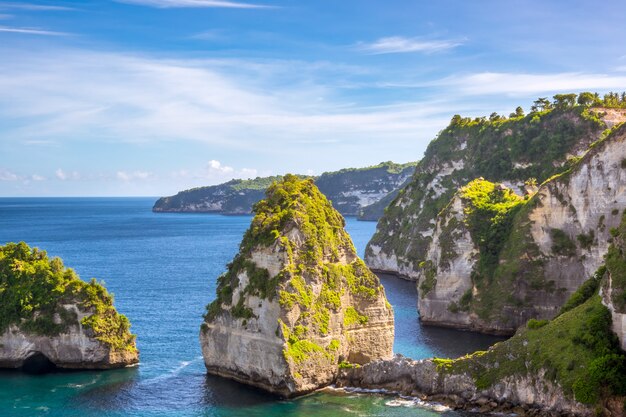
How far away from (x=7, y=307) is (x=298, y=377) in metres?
31.3

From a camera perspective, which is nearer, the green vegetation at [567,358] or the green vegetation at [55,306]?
the green vegetation at [567,358]

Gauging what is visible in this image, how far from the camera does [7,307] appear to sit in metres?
67.4

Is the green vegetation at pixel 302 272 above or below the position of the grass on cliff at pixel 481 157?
below

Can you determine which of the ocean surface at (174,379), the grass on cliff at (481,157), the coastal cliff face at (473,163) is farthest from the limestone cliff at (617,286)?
the grass on cliff at (481,157)

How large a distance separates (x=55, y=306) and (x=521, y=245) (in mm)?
54336

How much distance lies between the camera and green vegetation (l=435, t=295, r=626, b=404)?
48531mm

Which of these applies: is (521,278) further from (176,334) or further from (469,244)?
(176,334)

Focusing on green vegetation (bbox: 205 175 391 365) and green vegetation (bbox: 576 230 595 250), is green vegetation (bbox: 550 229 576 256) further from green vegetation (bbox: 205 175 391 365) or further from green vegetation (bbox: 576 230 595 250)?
green vegetation (bbox: 205 175 391 365)

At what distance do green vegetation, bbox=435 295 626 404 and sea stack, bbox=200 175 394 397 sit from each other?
30.1 ft

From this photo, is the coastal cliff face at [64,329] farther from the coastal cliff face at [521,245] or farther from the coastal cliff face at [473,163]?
the coastal cliff face at [473,163]

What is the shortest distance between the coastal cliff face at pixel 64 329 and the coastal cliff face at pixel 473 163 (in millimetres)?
47439

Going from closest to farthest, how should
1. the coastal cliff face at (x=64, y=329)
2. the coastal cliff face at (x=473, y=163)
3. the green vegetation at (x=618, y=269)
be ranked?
the green vegetation at (x=618, y=269) → the coastal cliff face at (x=64, y=329) → the coastal cliff face at (x=473, y=163)

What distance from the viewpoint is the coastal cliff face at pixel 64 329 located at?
2579 inches

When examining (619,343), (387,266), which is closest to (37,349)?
(619,343)
